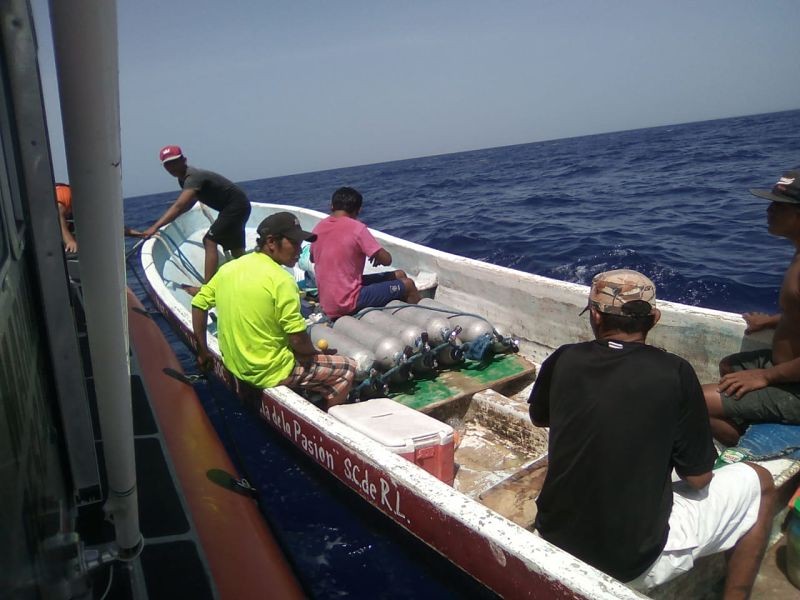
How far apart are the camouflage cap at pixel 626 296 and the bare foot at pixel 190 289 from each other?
6978 millimetres

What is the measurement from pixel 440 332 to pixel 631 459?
3.10 metres

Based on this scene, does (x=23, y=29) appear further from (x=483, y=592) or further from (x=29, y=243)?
(x=483, y=592)

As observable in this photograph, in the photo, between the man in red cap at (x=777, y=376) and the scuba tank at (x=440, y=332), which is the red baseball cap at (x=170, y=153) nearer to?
the scuba tank at (x=440, y=332)

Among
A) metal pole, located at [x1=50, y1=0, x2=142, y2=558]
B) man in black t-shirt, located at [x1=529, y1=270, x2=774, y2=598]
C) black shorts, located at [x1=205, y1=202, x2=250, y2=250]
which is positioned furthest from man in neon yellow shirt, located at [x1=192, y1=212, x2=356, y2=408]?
black shorts, located at [x1=205, y1=202, x2=250, y2=250]

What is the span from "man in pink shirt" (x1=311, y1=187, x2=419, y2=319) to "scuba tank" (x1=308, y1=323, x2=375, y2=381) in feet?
1.30

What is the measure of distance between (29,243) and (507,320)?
445 cm

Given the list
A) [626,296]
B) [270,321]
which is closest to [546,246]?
[270,321]

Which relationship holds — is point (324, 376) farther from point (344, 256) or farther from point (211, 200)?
point (211, 200)

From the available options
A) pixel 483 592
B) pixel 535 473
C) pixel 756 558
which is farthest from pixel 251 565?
pixel 756 558

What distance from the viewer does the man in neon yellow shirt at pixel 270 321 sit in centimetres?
385

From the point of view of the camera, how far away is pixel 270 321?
393 cm

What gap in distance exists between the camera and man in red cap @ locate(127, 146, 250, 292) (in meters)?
7.55

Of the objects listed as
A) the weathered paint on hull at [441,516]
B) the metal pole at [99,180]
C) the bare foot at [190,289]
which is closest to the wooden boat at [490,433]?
the weathered paint on hull at [441,516]

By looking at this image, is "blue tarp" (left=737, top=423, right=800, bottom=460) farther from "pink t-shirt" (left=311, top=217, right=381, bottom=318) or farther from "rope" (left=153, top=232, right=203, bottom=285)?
"rope" (left=153, top=232, right=203, bottom=285)
